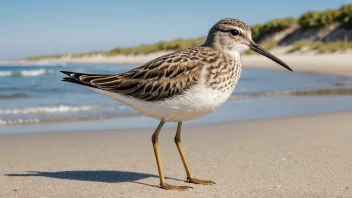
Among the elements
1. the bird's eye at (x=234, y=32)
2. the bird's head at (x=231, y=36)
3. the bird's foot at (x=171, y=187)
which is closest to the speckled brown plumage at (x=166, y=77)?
the bird's head at (x=231, y=36)

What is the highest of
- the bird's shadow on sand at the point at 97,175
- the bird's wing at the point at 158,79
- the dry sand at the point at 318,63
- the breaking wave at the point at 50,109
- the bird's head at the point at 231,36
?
the bird's head at the point at 231,36

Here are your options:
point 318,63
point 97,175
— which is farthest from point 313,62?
point 97,175

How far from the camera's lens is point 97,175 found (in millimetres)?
5457

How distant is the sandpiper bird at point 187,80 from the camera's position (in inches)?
179

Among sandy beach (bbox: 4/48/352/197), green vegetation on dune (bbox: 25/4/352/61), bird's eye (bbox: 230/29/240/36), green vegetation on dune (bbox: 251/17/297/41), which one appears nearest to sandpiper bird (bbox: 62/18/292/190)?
bird's eye (bbox: 230/29/240/36)

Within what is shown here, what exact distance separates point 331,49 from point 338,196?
102ft

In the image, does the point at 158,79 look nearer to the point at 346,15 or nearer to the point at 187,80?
the point at 187,80

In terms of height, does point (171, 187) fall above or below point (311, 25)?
below

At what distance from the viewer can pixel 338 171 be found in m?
5.25

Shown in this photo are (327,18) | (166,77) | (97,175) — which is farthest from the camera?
(327,18)

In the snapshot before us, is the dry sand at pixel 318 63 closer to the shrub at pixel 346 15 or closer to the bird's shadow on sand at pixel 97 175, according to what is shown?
the shrub at pixel 346 15

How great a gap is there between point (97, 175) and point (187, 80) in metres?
1.69

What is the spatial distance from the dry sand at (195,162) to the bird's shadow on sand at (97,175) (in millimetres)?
11

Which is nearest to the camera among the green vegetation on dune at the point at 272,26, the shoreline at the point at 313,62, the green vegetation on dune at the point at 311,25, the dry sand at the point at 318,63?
the dry sand at the point at 318,63
